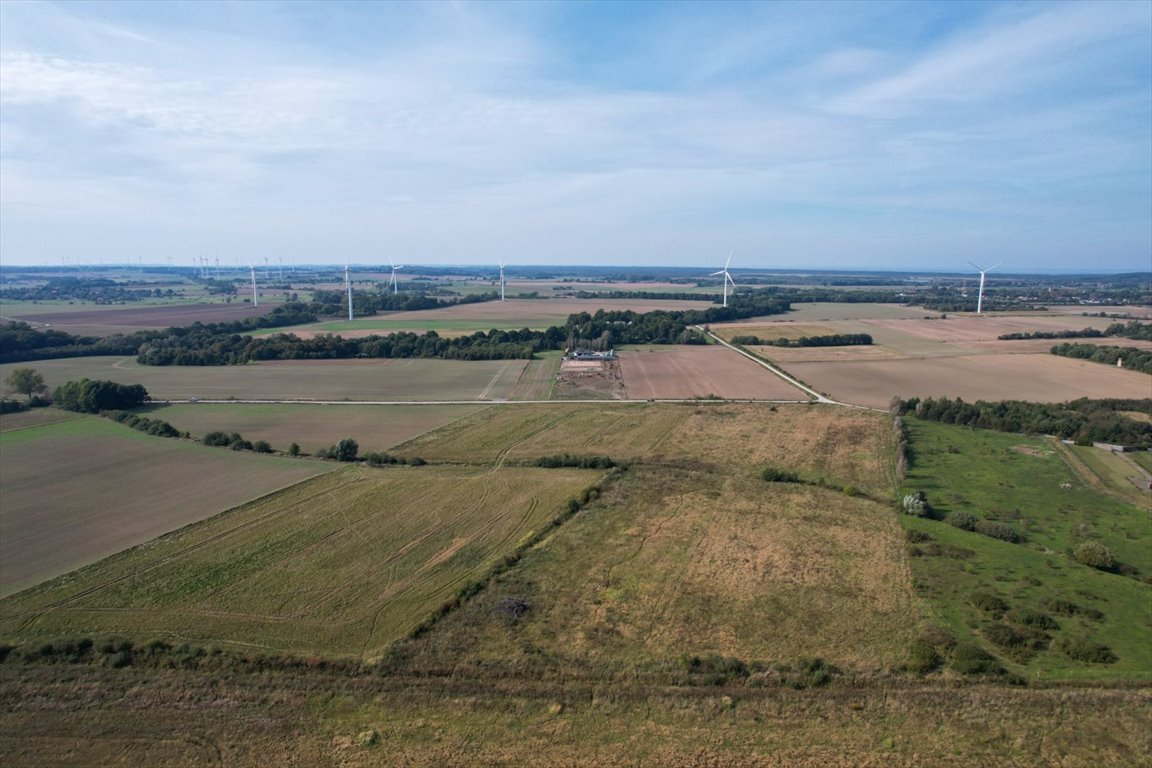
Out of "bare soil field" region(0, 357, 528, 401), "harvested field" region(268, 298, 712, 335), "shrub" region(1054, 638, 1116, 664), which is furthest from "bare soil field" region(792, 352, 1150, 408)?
"harvested field" region(268, 298, 712, 335)

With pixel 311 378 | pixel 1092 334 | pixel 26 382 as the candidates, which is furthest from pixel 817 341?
pixel 26 382

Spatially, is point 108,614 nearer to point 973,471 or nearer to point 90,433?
point 90,433

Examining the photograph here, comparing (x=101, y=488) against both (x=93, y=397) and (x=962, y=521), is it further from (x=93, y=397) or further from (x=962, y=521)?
(x=962, y=521)

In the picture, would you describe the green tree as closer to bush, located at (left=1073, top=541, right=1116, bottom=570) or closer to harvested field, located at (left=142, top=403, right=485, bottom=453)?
harvested field, located at (left=142, top=403, right=485, bottom=453)

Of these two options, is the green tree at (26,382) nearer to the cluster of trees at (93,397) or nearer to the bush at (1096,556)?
the cluster of trees at (93,397)

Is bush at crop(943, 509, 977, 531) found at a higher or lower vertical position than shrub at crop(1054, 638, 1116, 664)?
higher

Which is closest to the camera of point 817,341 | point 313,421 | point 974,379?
point 313,421

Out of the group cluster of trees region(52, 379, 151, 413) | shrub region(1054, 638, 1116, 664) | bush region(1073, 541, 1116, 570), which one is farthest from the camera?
cluster of trees region(52, 379, 151, 413)
